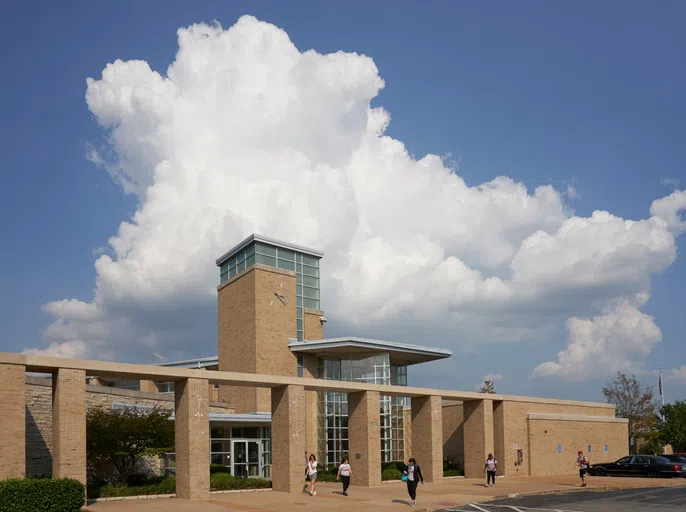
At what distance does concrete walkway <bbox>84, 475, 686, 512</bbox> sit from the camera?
2502 cm

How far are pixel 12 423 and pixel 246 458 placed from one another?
17835 millimetres

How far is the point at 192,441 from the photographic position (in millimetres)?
27984

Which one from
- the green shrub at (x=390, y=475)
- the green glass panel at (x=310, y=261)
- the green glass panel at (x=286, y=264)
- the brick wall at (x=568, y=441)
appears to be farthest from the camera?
the green glass panel at (x=310, y=261)

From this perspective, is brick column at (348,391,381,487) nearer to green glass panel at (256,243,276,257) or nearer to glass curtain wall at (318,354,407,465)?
glass curtain wall at (318,354,407,465)

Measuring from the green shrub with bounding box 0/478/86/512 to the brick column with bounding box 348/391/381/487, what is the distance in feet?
49.9

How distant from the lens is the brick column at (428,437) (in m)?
38.2

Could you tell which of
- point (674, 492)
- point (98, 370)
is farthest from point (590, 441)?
point (98, 370)

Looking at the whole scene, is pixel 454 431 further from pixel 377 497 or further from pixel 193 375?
pixel 193 375

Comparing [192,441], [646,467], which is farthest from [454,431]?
[192,441]

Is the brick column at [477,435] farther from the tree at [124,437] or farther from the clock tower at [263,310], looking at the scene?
the tree at [124,437]

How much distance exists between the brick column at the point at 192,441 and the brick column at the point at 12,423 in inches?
260

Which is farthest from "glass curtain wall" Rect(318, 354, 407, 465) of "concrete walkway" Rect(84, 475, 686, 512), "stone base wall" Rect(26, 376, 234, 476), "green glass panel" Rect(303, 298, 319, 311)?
"stone base wall" Rect(26, 376, 234, 476)

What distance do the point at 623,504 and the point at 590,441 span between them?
2296 centimetres

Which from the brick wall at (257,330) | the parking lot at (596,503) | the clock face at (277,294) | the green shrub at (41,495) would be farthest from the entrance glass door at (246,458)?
the green shrub at (41,495)
